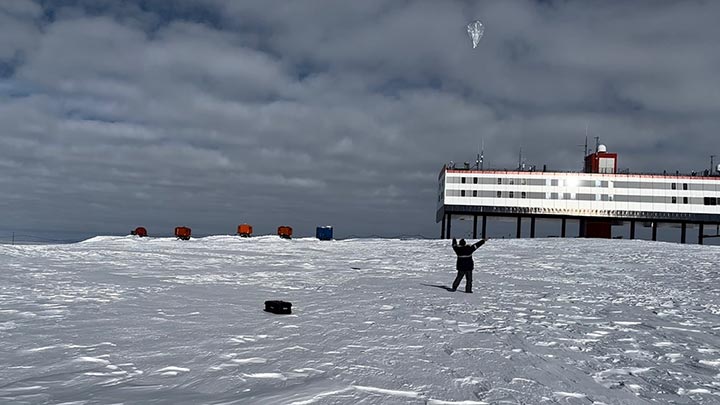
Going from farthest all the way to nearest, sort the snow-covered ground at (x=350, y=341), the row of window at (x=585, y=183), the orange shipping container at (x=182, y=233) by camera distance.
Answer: the row of window at (x=585, y=183)
the orange shipping container at (x=182, y=233)
the snow-covered ground at (x=350, y=341)

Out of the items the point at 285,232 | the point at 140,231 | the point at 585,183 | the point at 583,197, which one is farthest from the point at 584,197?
the point at 140,231

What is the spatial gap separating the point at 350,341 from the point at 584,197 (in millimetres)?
67578

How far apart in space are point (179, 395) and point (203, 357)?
6.06 ft

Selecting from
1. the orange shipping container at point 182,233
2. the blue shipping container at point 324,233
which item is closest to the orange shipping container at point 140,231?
the orange shipping container at point 182,233

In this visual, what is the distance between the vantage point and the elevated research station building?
67.2 meters

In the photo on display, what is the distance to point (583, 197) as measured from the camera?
68.7m

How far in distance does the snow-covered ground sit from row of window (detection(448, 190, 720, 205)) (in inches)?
1991

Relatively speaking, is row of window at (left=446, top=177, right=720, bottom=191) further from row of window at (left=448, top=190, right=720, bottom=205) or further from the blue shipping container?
the blue shipping container

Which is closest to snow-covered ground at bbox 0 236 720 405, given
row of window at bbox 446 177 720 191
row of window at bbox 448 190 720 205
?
row of window at bbox 448 190 720 205

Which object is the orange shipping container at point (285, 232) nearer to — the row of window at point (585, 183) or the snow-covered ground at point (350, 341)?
the row of window at point (585, 183)

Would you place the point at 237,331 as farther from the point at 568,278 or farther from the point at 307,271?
the point at 568,278

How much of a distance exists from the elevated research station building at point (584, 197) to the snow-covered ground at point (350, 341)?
166 feet

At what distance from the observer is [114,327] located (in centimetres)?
984

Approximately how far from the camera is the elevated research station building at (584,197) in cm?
6719
